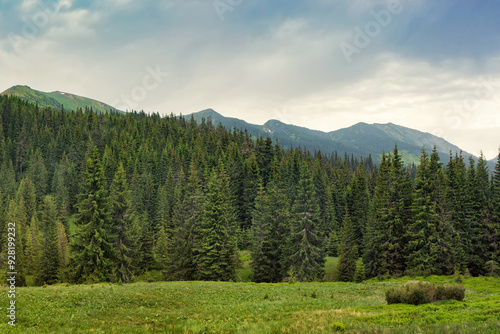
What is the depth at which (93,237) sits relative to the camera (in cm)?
4266

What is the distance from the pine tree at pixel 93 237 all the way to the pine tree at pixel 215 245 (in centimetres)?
1517

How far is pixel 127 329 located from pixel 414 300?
59.6ft

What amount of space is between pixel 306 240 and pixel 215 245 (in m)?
17.4

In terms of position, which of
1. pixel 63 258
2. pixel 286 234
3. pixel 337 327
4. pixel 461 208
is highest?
pixel 461 208

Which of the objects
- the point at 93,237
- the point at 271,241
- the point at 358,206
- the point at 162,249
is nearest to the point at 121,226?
the point at 93,237

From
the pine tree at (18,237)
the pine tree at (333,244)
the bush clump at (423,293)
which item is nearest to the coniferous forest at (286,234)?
the pine tree at (333,244)

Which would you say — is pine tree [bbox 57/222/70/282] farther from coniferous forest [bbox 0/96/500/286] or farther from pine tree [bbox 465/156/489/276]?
pine tree [bbox 465/156/489/276]

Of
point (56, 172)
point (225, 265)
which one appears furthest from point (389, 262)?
point (56, 172)

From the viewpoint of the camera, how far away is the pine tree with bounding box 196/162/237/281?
5100 centimetres

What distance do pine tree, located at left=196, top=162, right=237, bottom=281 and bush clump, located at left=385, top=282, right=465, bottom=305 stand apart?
1351 inches

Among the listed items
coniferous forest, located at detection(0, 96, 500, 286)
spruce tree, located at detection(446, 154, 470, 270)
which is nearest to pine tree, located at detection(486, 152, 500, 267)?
coniferous forest, located at detection(0, 96, 500, 286)

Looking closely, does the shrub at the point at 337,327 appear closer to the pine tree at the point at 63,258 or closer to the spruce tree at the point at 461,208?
the pine tree at the point at 63,258

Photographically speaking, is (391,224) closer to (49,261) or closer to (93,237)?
(93,237)

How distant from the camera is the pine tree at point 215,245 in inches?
2008
